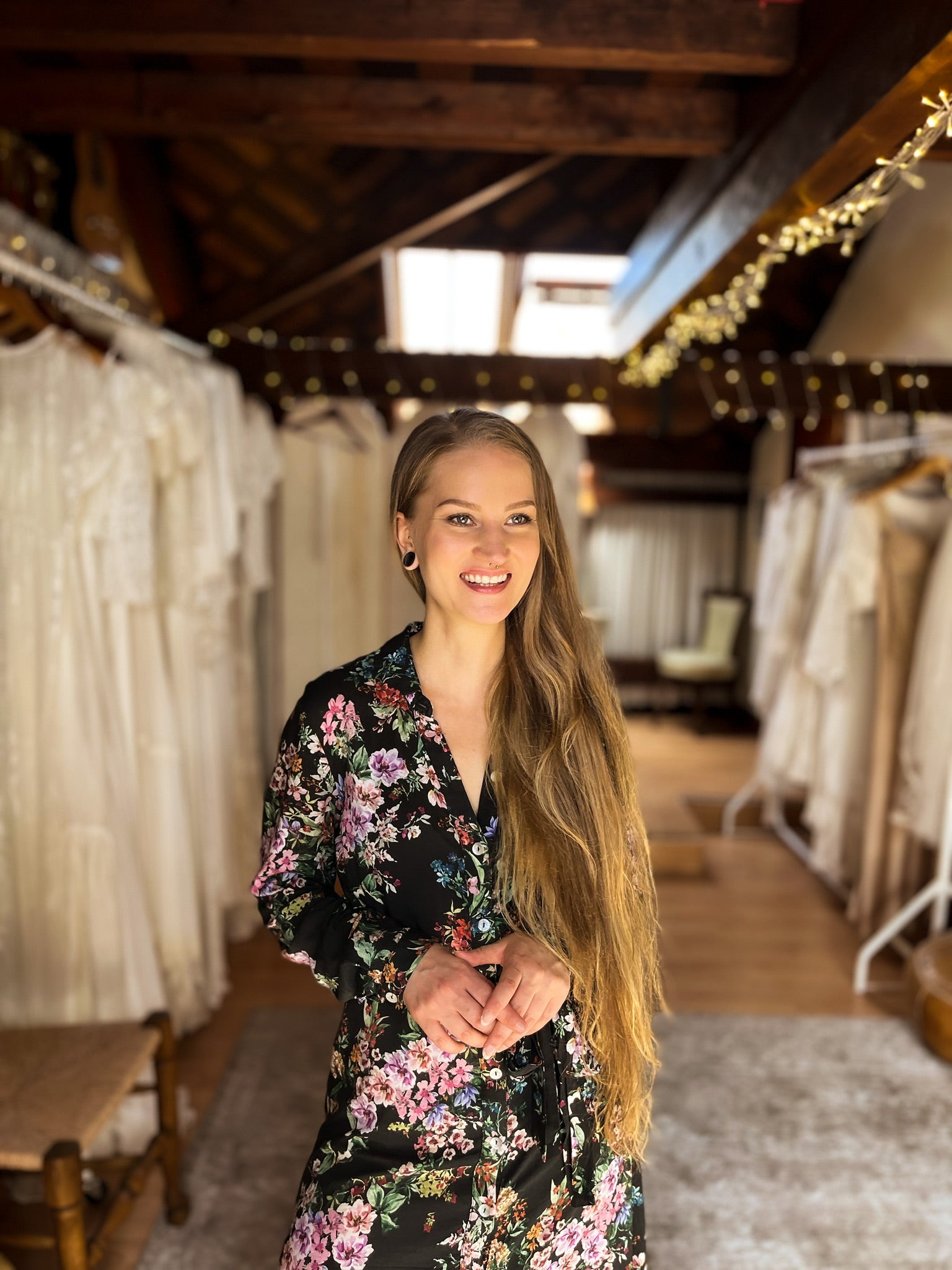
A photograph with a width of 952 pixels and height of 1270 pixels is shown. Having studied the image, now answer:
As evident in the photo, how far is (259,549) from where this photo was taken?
3576 mm

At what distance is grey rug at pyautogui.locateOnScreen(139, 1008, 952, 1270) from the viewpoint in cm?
222

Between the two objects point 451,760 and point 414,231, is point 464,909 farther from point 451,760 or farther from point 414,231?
point 414,231

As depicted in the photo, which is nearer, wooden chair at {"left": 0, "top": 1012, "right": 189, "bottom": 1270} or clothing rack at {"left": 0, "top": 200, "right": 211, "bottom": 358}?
wooden chair at {"left": 0, "top": 1012, "right": 189, "bottom": 1270}

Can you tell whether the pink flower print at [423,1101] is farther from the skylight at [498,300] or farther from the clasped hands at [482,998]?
the skylight at [498,300]

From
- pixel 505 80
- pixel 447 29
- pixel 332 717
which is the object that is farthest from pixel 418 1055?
pixel 505 80

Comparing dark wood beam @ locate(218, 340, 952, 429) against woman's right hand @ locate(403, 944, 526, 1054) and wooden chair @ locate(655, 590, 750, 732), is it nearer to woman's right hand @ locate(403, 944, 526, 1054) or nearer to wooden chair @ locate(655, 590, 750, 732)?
woman's right hand @ locate(403, 944, 526, 1054)

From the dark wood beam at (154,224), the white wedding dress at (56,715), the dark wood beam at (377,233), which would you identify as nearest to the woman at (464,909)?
the white wedding dress at (56,715)

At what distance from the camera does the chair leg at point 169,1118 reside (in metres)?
2.12

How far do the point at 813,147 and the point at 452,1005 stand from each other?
5.58 feet

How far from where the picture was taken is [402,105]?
246 cm

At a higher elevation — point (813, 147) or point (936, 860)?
point (813, 147)

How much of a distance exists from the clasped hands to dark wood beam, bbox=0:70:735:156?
2131 mm

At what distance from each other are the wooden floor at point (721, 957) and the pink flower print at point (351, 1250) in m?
1.27

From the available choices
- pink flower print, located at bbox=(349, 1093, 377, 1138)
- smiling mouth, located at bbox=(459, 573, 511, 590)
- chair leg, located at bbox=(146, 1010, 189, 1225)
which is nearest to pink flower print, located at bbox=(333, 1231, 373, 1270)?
pink flower print, located at bbox=(349, 1093, 377, 1138)
